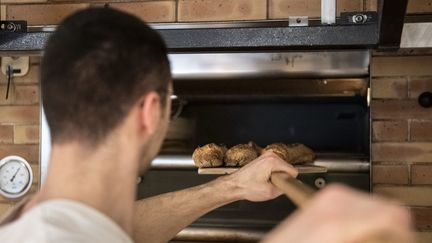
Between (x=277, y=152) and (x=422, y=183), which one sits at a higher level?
(x=277, y=152)

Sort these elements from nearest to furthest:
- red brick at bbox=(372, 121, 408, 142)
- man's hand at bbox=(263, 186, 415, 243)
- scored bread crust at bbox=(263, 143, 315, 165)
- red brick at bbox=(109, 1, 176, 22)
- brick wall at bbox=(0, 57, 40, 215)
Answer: man's hand at bbox=(263, 186, 415, 243) < scored bread crust at bbox=(263, 143, 315, 165) < red brick at bbox=(372, 121, 408, 142) < red brick at bbox=(109, 1, 176, 22) < brick wall at bbox=(0, 57, 40, 215)

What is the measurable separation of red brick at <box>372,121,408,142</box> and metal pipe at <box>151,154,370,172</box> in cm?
10

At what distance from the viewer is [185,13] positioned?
2.11 metres

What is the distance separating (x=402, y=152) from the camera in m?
1.98

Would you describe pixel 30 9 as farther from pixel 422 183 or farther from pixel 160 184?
pixel 422 183

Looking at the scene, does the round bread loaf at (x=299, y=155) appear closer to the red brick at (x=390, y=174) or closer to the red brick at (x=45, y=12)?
the red brick at (x=390, y=174)

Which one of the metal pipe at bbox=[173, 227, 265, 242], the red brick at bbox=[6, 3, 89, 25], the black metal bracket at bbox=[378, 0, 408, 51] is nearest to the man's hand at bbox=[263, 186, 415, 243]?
the black metal bracket at bbox=[378, 0, 408, 51]

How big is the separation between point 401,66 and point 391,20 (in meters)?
0.81

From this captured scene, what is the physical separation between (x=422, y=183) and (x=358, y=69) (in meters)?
0.41

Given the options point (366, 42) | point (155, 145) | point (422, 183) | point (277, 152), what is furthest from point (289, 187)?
point (422, 183)

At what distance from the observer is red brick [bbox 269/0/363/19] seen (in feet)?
6.58

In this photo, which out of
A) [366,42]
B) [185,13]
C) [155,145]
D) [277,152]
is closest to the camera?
[155,145]

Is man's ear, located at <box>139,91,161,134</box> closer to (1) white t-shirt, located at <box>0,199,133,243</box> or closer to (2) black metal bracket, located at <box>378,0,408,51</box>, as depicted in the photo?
(1) white t-shirt, located at <box>0,199,133,243</box>

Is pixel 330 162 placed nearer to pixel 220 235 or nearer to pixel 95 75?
pixel 220 235
